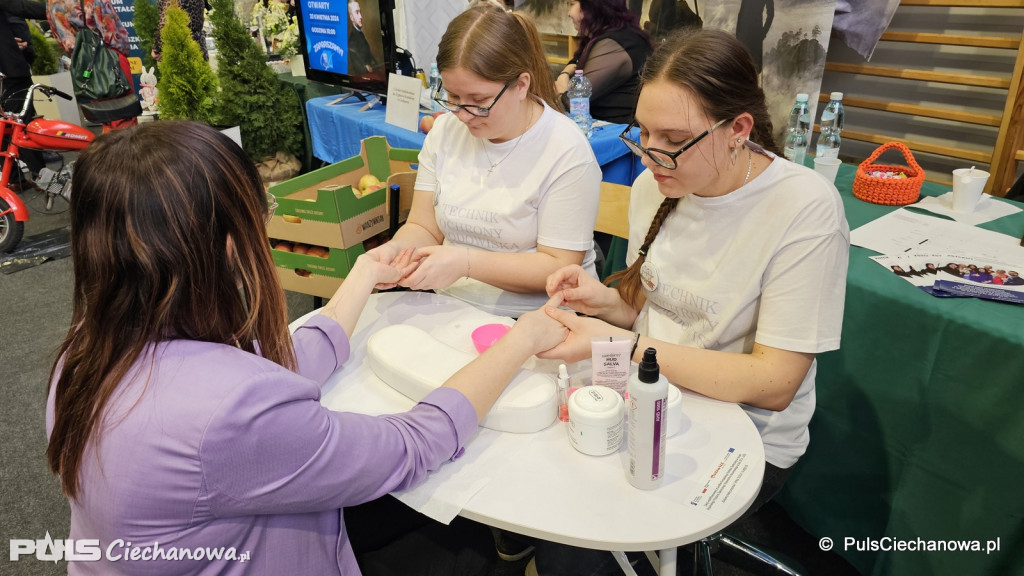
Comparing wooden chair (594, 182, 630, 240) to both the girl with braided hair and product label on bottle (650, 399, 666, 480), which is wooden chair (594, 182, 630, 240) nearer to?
the girl with braided hair

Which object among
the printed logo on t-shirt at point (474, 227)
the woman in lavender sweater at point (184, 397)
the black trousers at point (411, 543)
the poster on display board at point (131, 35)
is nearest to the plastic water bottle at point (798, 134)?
the printed logo on t-shirt at point (474, 227)

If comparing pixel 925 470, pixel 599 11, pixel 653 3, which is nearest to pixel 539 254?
pixel 925 470

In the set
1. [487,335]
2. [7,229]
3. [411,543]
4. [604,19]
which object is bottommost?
[7,229]

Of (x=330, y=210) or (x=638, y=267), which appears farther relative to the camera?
(x=330, y=210)

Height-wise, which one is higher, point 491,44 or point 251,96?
point 491,44

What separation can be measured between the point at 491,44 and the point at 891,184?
52.4 inches

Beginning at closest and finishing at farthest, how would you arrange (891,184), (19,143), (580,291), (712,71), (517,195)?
(712,71)
(580,291)
(517,195)
(891,184)
(19,143)

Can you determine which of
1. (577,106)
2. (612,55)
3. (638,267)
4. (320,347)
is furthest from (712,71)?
(612,55)

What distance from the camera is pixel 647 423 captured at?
0.86m

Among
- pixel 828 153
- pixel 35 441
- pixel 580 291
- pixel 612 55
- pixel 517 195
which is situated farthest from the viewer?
pixel 612 55

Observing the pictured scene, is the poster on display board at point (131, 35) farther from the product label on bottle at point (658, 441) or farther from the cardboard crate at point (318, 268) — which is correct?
the product label on bottle at point (658, 441)

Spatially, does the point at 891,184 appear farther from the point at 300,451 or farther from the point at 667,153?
the point at 300,451

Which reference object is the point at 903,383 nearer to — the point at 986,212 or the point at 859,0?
the point at 986,212

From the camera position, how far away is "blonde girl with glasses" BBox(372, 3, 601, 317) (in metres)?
1.50
